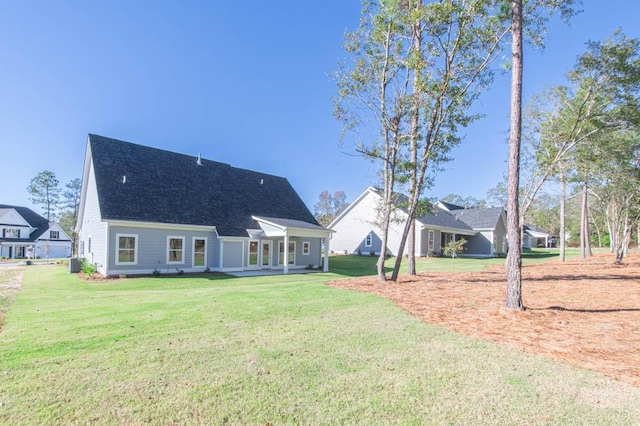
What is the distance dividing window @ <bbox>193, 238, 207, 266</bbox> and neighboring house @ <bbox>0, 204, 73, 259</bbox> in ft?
109

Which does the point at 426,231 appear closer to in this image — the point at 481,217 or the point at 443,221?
the point at 443,221

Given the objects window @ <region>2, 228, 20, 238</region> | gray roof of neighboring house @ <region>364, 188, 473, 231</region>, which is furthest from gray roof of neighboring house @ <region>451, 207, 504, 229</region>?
window @ <region>2, 228, 20, 238</region>

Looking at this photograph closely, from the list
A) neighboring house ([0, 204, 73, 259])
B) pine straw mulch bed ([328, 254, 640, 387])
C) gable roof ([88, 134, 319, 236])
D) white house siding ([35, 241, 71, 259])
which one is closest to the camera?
pine straw mulch bed ([328, 254, 640, 387])

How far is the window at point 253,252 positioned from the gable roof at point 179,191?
0.91 metres

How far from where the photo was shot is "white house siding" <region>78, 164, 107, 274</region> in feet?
50.0

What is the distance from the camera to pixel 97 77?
1498cm

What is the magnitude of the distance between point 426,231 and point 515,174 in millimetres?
22012

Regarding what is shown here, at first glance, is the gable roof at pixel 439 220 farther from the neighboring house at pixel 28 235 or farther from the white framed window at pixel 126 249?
the neighboring house at pixel 28 235

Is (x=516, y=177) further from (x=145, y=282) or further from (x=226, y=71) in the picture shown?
(x=226, y=71)

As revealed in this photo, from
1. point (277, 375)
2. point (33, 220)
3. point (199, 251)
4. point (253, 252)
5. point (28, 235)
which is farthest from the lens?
point (33, 220)

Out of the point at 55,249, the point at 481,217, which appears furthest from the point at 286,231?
the point at 55,249

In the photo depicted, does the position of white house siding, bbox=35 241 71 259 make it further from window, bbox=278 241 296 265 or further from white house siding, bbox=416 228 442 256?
white house siding, bbox=416 228 442 256

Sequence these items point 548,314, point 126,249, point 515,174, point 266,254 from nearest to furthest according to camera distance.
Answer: point 548,314 < point 515,174 < point 126,249 < point 266,254

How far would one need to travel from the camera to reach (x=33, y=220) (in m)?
44.6
